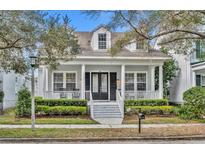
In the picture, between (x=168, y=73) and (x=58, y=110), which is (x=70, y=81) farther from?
(x=168, y=73)

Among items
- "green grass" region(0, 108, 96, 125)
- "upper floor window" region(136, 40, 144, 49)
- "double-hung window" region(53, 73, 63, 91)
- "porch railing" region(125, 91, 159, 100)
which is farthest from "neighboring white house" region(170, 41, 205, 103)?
"double-hung window" region(53, 73, 63, 91)

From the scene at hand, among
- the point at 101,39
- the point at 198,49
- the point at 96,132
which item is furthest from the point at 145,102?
the point at 101,39

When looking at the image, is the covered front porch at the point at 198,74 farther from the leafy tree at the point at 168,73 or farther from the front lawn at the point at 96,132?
the front lawn at the point at 96,132

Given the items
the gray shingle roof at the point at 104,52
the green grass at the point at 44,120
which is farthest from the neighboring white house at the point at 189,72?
the green grass at the point at 44,120

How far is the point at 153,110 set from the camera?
1049cm

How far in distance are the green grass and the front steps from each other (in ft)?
0.69

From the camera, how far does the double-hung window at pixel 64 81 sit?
10278 millimetres

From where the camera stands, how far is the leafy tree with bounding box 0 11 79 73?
9.37 m

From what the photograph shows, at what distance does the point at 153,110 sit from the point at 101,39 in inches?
82.6

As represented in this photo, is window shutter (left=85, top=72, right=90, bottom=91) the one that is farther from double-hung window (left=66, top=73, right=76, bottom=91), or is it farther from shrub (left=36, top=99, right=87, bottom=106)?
shrub (left=36, top=99, right=87, bottom=106)

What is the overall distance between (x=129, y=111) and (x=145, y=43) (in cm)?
160

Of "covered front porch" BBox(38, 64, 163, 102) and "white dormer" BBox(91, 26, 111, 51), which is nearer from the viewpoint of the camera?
"white dormer" BBox(91, 26, 111, 51)
